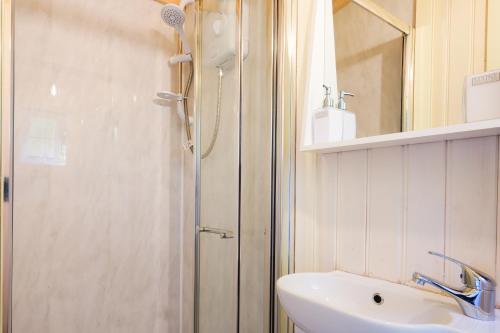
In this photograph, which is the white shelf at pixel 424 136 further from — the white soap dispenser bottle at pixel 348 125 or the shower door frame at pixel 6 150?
the shower door frame at pixel 6 150

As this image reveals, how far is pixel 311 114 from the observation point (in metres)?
1.02

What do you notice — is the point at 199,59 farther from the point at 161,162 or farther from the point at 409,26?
the point at 409,26

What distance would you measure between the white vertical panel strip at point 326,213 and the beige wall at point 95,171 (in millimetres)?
959

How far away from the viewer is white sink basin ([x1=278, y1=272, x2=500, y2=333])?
61 centimetres

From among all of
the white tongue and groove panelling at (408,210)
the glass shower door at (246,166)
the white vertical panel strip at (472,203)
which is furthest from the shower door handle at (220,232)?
the white vertical panel strip at (472,203)

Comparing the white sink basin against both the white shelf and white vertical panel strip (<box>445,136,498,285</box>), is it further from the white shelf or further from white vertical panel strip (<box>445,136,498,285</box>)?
the white shelf

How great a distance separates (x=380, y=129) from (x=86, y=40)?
1.39m

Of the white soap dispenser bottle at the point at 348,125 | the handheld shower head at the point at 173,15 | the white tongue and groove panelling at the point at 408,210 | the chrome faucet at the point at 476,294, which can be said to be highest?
the handheld shower head at the point at 173,15

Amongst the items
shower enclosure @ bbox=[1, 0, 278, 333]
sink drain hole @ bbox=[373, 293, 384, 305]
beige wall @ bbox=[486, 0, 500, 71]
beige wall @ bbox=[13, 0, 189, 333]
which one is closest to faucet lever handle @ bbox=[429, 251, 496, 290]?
sink drain hole @ bbox=[373, 293, 384, 305]

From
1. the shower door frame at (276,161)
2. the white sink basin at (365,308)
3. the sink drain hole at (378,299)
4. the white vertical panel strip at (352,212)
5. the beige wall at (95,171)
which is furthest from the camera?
the beige wall at (95,171)

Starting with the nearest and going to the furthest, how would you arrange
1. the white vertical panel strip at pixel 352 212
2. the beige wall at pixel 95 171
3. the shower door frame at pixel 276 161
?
the white vertical panel strip at pixel 352 212 < the shower door frame at pixel 276 161 < the beige wall at pixel 95 171

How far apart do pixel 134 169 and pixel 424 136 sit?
1358 millimetres

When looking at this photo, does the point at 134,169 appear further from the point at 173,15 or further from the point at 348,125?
the point at 348,125

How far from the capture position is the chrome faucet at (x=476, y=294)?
65 centimetres
